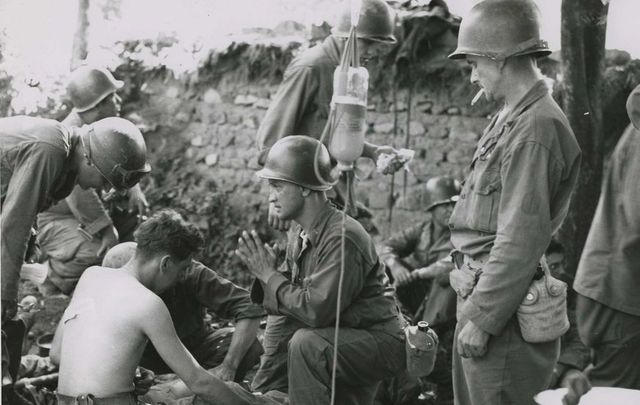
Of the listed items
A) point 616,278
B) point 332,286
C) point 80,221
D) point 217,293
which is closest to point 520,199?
point 616,278

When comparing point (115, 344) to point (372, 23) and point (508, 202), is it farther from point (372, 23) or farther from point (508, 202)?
point (372, 23)

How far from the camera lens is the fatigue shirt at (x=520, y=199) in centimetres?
367

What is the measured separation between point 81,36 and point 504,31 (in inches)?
368

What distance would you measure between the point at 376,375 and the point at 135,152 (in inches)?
79.4

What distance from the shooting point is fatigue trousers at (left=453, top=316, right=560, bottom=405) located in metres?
3.80

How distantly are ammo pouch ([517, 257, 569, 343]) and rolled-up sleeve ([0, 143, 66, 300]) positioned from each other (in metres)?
2.85

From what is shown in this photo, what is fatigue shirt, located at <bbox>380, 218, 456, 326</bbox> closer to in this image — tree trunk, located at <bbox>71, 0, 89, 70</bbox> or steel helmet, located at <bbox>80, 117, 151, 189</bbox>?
steel helmet, located at <bbox>80, 117, 151, 189</bbox>

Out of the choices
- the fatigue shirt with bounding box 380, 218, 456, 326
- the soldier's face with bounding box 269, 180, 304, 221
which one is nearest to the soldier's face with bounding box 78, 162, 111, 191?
the soldier's face with bounding box 269, 180, 304, 221

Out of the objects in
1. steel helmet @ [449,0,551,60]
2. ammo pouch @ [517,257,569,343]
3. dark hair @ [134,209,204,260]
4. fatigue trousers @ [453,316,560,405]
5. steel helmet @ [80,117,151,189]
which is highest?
steel helmet @ [449,0,551,60]

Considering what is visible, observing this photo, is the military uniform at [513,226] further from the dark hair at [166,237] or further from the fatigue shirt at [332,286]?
the dark hair at [166,237]

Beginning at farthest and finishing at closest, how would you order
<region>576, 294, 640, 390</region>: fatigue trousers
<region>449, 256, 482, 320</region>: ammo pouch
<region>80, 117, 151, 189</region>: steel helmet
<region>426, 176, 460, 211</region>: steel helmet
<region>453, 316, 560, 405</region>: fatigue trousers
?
1. <region>426, 176, 460, 211</region>: steel helmet
2. <region>80, 117, 151, 189</region>: steel helmet
3. <region>576, 294, 640, 390</region>: fatigue trousers
4. <region>449, 256, 482, 320</region>: ammo pouch
5. <region>453, 316, 560, 405</region>: fatigue trousers

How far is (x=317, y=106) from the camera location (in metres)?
6.20

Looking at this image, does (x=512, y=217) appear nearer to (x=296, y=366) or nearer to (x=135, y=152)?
(x=296, y=366)

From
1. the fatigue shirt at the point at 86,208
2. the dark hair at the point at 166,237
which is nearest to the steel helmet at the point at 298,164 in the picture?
the dark hair at the point at 166,237
